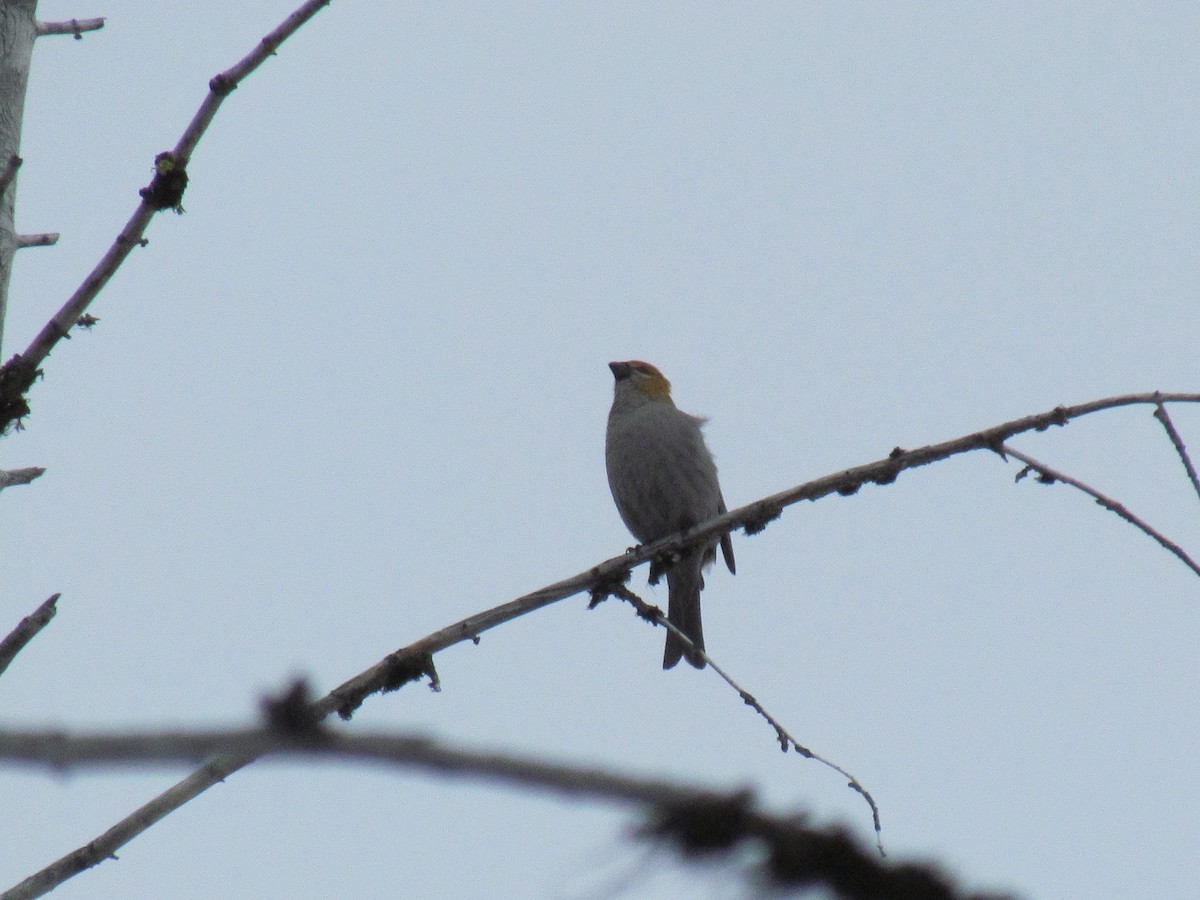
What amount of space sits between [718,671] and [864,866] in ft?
9.74

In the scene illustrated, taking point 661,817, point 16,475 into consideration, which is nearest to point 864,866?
point 661,817

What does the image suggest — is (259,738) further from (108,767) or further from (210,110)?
(210,110)

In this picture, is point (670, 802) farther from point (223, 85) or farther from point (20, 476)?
point (20, 476)

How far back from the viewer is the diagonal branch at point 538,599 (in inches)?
115

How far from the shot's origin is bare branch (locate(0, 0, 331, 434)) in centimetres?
305

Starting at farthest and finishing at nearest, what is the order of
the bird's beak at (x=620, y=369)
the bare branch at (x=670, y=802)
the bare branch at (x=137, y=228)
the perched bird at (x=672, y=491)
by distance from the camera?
the bird's beak at (x=620, y=369)
the perched bird at (x=672, y=491)
the bare branch at (x=137, y=228)
the bare branch at (x=670, y=802)

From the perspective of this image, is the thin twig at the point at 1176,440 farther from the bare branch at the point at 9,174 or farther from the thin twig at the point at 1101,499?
the bare branch at the point at 9,174

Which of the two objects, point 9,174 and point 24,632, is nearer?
point 24,632

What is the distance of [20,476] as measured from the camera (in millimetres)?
3633

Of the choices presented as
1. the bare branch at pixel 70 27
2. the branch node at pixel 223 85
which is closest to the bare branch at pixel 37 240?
the bare branch at pixel 70 27

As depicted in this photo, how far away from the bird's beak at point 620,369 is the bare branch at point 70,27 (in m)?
6.43

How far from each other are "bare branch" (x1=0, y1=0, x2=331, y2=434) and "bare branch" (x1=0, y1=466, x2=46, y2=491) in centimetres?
38

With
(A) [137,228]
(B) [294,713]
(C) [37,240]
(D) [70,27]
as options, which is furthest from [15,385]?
(B) [294,713]

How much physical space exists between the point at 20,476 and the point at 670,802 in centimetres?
326
